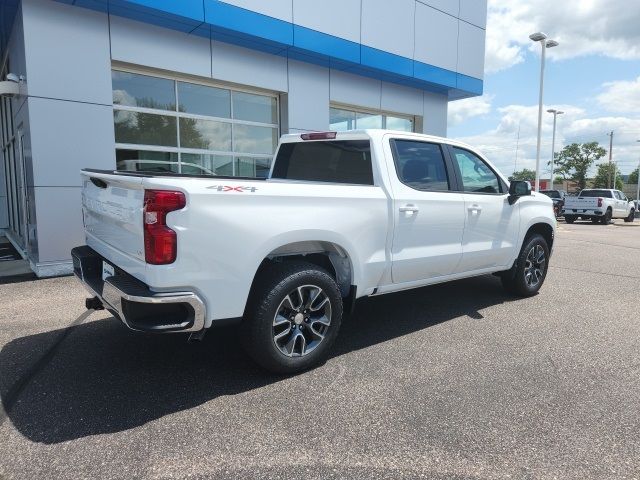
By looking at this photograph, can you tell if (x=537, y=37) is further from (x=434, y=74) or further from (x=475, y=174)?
(x=475, y=174)

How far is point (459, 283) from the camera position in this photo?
7055mm

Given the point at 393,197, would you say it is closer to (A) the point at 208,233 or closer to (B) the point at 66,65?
(A) the point at 208,233

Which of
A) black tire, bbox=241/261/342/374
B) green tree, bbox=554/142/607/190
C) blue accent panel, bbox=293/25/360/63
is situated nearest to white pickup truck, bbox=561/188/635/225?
blue accent panel, bbox=293/25/360/63

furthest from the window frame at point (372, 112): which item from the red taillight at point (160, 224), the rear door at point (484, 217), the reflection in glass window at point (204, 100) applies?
the red taillight at point (160, 224)

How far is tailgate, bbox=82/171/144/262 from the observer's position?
9.88ft

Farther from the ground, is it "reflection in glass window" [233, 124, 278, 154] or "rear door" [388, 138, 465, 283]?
"reflection in glass window" [233, 124, 278, 154]

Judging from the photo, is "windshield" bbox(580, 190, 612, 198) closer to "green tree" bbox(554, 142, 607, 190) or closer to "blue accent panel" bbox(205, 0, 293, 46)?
"blue accent panel" bbox(205, 0, 293, 46)

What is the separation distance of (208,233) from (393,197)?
1814 millimetres

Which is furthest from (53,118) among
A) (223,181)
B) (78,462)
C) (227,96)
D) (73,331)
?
(78,462)

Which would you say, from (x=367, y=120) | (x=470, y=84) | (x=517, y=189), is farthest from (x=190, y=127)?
(x=470, y=84)

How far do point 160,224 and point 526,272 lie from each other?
482cm

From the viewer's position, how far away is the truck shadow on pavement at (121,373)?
3018 millimetres

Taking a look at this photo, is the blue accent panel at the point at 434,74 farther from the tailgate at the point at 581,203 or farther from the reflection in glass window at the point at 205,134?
the tailgate at the point at 581,203

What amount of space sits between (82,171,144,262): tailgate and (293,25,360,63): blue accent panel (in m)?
6.95
